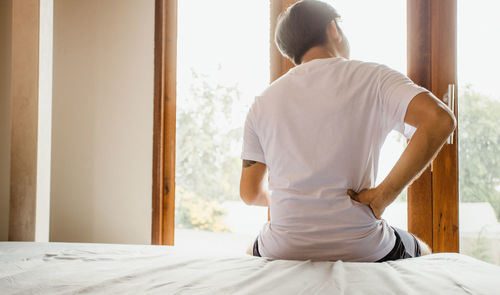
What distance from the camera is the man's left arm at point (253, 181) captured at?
3.56 feet

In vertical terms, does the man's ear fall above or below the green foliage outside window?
above

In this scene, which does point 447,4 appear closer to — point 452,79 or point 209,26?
point 452,79

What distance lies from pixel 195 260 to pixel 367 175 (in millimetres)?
508

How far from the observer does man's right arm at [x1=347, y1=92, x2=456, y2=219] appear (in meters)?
0.81

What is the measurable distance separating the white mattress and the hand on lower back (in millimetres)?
140

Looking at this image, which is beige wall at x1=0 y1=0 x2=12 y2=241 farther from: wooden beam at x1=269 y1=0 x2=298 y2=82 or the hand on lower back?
the hand on lower back

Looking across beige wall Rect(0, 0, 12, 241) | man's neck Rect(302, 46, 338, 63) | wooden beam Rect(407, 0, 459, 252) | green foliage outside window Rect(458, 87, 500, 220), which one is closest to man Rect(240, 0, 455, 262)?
man's neck Rect(302, 46, 338, 63)

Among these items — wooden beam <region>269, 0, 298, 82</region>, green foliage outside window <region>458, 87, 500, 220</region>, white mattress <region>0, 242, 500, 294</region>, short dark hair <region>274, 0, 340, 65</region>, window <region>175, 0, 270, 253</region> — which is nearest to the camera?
white mattress <region>0, 242, 500, 294</region>

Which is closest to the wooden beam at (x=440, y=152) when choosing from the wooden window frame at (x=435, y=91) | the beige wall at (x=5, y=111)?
the wooden window frame at (x=435, y=91)

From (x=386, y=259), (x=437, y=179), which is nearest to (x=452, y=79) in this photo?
(x=437, y=179)

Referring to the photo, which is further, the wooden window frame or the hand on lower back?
the wooden window frame

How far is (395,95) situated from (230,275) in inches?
23.5

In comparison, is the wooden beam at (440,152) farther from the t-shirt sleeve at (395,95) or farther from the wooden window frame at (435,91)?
the t-shirt sleeve at (395,95)

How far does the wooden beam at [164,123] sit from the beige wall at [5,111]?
74 centimetres
